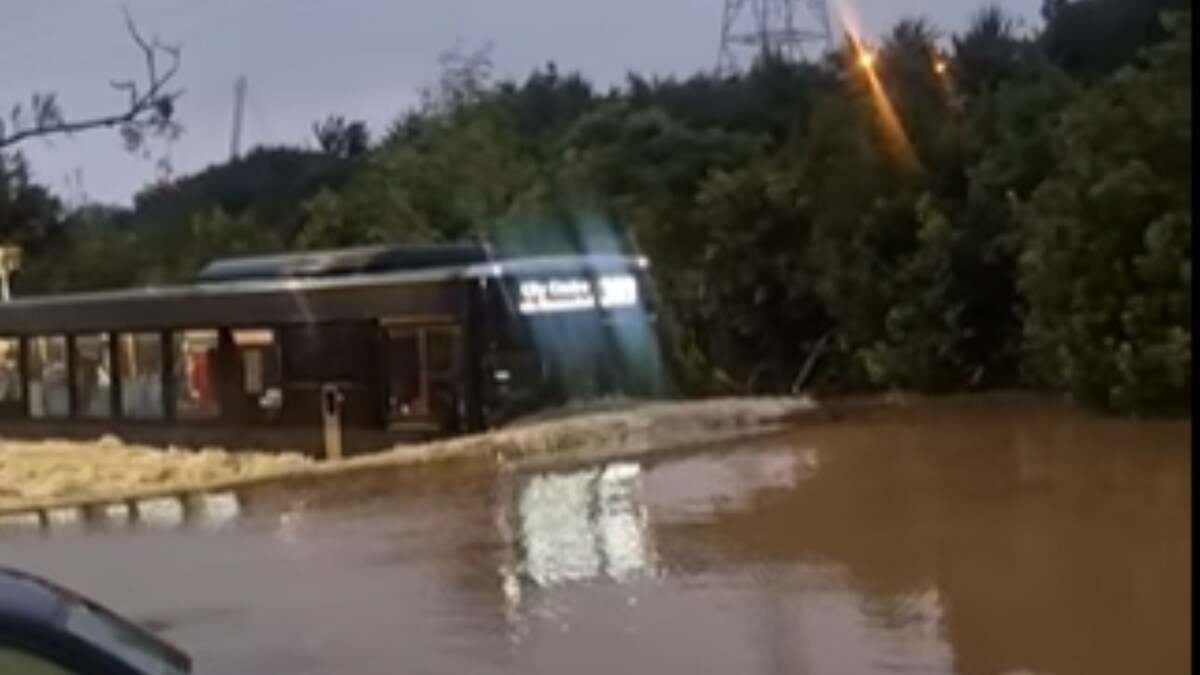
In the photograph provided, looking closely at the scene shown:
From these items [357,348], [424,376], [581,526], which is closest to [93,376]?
[357,348]

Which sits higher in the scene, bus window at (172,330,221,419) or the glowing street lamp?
the glowing street lamp

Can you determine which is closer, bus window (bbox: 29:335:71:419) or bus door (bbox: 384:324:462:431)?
bus door (bbox: 384:324:462:431)

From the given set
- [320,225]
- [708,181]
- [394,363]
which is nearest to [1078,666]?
[394,363]

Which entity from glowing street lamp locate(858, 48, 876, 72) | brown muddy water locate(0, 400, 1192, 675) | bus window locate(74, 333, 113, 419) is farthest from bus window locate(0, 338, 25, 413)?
glowing street lamp locate(858, 48, 876, 72)

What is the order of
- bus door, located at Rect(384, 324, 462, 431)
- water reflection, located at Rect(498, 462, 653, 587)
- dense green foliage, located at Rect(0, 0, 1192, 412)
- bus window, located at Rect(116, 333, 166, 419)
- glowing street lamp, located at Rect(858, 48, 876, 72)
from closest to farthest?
water reflection, located at Rect(498, 462, 653, 587) < bus door, located at Rect(384, 324, 462, 431) < dense green foliage, located at Rect(0, 0, 1192, 412) < bus window, located at Rect(116, 333, 166, 419) < glowing street lamp, located at Rect(858, 48, 876, 72)

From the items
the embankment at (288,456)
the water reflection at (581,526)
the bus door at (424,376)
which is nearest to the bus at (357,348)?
the bus door at (424,376)

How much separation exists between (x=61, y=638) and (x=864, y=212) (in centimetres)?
2836

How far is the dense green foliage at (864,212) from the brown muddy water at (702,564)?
2.64 metres

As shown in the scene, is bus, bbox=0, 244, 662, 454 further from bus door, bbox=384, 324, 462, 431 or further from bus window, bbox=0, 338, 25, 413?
bus window, bbox=0, 338, 25, 413

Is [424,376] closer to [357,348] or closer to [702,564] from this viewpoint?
[357,348]

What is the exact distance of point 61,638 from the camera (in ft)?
10.5

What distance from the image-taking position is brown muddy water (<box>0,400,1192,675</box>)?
1087 centimetres

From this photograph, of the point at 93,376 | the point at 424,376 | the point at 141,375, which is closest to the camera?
the point at 424,376

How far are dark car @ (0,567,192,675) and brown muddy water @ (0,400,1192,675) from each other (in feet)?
19.2
